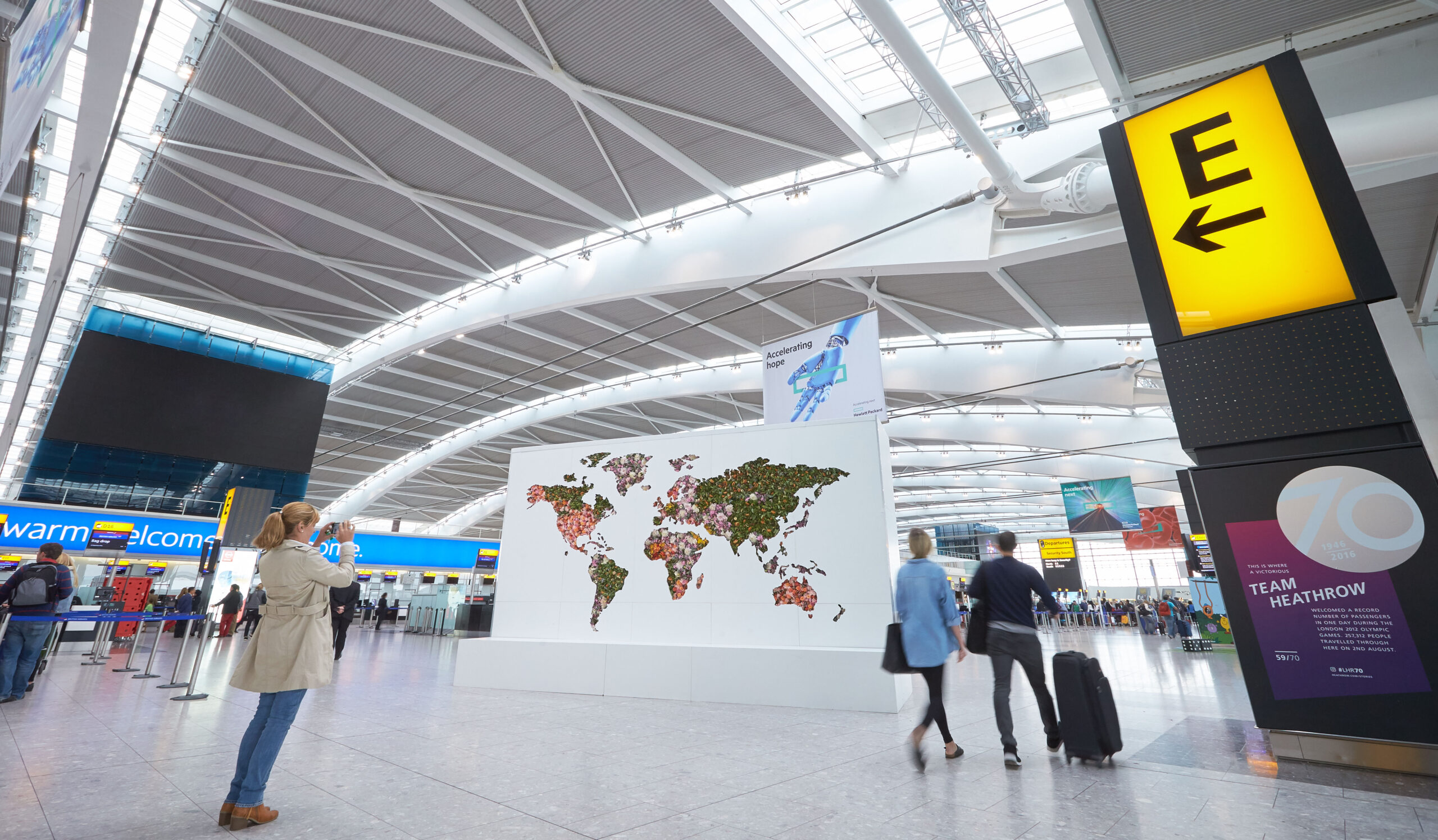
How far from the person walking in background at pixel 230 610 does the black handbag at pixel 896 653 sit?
16.8m

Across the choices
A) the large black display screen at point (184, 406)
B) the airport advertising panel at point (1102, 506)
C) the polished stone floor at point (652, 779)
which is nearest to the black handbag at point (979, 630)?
the polished stone floor at point (652, 779)

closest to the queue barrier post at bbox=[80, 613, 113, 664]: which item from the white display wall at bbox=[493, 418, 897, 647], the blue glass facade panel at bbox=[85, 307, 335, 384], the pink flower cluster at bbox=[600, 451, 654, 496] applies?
the blue glass facade panel at bbox=[85, 307, 335, 384]

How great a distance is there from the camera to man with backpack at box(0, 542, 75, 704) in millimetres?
6281

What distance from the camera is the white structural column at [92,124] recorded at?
23.4 feet

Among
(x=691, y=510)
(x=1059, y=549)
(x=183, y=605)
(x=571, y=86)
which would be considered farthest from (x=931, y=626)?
(x=1059, y=549)

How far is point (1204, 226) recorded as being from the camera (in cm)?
497

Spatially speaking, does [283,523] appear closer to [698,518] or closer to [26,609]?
[698,518]

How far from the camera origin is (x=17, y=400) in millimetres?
18625

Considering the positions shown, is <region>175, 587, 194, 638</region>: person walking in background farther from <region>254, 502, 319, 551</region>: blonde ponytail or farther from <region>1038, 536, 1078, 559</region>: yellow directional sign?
<region>1038, 536, 1078, 559</region>: yellow directional sign

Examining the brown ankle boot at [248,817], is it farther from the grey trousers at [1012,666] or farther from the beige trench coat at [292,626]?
the grey trousers at [1012,666]

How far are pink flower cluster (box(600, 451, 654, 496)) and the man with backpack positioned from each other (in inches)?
227

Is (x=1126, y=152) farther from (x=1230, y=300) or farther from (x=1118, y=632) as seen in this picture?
(x=1118, y=632)

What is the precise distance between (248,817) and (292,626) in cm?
85

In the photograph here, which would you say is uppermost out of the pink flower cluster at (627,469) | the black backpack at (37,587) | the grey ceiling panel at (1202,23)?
the grey ceiling panel at (1202,23)
